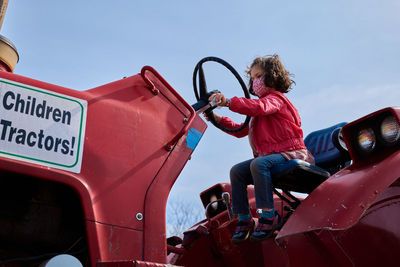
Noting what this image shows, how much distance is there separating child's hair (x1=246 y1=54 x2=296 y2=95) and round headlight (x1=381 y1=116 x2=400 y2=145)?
95 centimetres

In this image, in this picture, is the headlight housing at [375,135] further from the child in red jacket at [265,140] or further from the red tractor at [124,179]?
the child in red jacket at [265,140]

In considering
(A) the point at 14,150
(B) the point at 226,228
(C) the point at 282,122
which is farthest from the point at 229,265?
(A) the point at 14,150

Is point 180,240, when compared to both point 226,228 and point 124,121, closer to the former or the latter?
point 226,228

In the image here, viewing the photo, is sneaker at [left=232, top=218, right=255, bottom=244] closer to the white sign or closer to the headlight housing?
the headlight housing

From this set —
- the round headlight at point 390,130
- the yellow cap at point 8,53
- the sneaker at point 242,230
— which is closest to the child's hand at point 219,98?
the sneaker at point 242,230

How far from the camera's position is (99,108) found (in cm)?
234

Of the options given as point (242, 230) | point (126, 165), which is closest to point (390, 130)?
point (242, 230)

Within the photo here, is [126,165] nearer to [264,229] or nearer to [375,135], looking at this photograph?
[264,229]

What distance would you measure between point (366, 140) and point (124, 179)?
1280 millimetres

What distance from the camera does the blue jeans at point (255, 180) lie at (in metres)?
2.73

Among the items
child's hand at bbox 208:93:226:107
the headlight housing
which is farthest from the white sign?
the headlight housing

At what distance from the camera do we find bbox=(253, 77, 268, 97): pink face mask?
330 cm

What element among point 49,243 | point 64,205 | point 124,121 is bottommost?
point 49,243

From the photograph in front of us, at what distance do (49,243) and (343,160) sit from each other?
2.26 m
